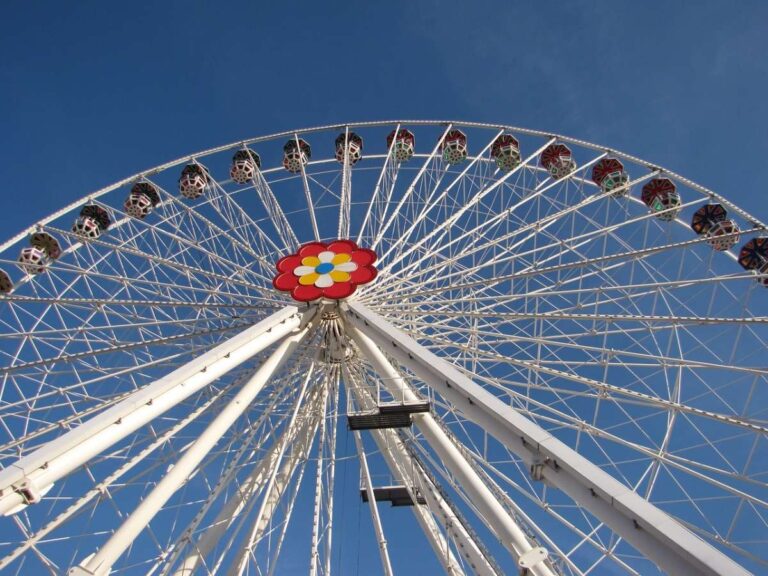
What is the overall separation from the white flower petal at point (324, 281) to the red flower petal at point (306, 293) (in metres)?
0.12

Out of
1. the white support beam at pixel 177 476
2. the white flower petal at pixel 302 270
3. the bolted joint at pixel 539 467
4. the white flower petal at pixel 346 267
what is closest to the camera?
the bolted joint at pixel 539 467

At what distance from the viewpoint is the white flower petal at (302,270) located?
13.6 metres

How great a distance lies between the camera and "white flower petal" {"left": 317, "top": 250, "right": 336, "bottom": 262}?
13945mm

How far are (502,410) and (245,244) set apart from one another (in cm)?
944

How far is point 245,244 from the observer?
48.9 ft

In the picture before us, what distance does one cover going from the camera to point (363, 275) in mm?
13273

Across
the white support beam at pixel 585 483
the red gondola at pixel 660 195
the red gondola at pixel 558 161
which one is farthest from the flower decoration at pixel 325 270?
the red gondola at pixel 660 195

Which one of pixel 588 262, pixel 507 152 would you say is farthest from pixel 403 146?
pixel 588 262

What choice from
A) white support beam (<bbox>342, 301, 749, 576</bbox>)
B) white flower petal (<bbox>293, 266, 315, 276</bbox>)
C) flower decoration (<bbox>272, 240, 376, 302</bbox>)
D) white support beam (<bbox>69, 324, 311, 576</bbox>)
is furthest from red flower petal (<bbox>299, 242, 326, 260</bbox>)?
white support beam (<bbox>342, 301, 749, 576</bbox>)

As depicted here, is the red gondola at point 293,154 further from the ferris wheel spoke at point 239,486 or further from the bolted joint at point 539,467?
the bolted joint at point 539,467

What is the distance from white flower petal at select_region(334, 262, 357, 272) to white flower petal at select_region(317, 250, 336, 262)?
15.4 inches

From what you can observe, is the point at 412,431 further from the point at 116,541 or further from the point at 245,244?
the point at 116,541

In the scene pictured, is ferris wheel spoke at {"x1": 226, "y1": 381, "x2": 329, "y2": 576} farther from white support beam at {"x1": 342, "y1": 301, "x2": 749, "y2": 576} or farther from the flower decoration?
white support beam at {"x1": 342, "y1": 301, "x2": 749, "y2": 576}

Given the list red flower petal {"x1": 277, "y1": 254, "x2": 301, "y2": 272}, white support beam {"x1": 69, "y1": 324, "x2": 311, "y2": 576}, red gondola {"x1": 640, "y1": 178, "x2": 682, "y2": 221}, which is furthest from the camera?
red gondola {"x1": 640, "y1": 178, "x2": 682, "y2": 221}
